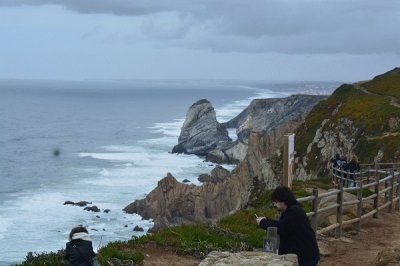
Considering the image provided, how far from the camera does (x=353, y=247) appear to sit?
50.6ft

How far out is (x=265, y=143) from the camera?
76.4m

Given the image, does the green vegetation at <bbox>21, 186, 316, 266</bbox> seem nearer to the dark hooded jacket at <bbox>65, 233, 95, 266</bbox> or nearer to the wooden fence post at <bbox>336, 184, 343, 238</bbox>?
the wooden fence post at <bbox>336, 184, 343, 238</bbox>

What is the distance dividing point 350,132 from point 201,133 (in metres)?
81.7

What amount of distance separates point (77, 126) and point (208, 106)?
54.2m

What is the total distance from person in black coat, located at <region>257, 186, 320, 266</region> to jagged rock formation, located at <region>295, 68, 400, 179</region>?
35.1 meters

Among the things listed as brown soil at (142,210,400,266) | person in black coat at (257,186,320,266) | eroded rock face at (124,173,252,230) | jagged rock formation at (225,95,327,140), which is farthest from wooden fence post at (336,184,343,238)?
jagged rock formation at (225,95,327,140)

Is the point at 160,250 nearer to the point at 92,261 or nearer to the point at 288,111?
the point at 92,261

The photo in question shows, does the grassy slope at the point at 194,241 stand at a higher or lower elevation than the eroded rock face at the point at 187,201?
higher

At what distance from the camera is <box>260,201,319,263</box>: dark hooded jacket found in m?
8.86

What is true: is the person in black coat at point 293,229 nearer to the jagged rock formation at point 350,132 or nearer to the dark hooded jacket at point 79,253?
the dark hooded jacket at point 79,253

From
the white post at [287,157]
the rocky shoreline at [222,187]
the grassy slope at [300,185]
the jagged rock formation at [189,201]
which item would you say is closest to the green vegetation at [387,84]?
the grassy slope at [300,185]

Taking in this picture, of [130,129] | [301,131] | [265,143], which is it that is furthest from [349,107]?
[130,129]

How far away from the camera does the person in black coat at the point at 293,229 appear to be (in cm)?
884

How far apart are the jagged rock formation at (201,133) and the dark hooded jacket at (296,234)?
116m
